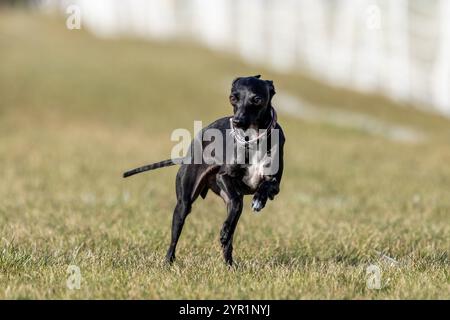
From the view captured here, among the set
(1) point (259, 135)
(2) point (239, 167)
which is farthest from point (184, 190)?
(1) point (259, 135)

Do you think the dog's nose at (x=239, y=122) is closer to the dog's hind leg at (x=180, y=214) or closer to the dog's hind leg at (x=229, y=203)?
the dog's hind leg at (x=229, y=203)

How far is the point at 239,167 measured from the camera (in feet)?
20.7

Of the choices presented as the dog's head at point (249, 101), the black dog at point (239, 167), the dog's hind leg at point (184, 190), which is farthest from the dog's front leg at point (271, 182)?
the dog's hind leg at point (184, 190)

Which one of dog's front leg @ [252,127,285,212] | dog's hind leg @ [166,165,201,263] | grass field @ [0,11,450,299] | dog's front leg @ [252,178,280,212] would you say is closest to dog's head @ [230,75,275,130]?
dog's front leg @ [252,127,285,212]

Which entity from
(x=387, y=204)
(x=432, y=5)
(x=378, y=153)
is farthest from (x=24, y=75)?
(x=387, y=204)

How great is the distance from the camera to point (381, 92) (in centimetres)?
3441

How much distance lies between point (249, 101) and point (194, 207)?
594 centimetres

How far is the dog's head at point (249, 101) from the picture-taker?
599cm

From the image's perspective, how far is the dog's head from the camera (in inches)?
236

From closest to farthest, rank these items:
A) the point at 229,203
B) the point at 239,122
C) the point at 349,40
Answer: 1. the point at 239,122
2. the point at 229,203
3. the point at 349,40

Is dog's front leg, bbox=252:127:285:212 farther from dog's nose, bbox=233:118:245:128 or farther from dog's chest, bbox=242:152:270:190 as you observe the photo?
dog's nose, bbox=233:118:245:128

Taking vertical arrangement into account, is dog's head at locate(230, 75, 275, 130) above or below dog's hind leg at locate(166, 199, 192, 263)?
above

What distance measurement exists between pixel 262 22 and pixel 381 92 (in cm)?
1732

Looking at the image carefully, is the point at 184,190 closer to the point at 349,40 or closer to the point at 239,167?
the point at 239,167
